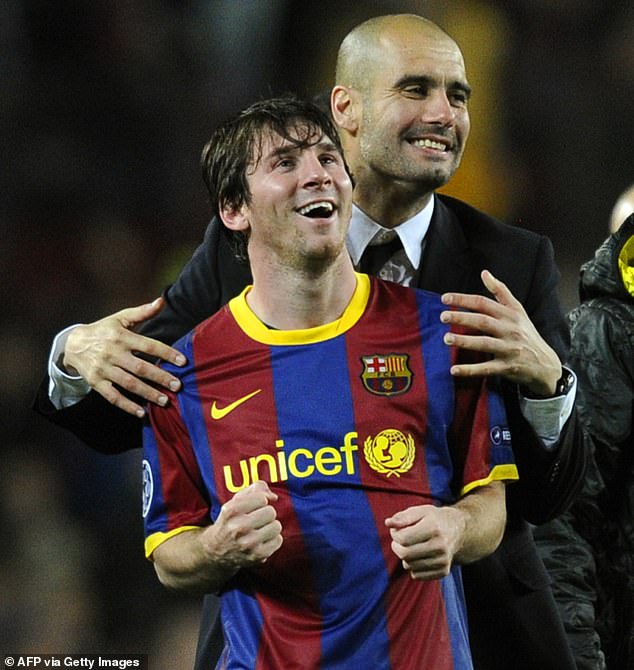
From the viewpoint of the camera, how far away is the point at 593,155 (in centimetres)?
541

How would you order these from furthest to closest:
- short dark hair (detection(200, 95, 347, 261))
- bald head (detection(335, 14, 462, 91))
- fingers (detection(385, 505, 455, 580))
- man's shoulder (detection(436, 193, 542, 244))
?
1. bald head (detection(335, 14, 462, 91))
2. man's shoulder (detection(436, 193, 542, 244))
3. short dark hair (detection(200, 95, 347, 261))
4. fingers (detection(385, 505, 455, 580))

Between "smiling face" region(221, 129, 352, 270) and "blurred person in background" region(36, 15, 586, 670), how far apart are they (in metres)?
0.23

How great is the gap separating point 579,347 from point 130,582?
2.17m

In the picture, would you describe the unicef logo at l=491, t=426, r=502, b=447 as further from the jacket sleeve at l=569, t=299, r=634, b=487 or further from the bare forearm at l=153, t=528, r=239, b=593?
the jacket sleeve at l=569, t=299, r=634, b=487

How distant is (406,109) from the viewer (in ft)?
8.70

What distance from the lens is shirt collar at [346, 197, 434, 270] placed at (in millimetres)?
2576

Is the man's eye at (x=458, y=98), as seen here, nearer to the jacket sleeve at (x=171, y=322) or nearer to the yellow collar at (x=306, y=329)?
the jacket sleeve at (x=171, y=322)

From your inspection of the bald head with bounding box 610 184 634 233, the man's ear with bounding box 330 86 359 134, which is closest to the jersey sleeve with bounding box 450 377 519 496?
the man's ear with bounding box 330 86 359 134

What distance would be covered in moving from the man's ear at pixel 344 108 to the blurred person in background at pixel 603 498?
0.54 meters

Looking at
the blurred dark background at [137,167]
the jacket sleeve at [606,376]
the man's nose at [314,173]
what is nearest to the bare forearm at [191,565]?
the man's nose at [314,173]

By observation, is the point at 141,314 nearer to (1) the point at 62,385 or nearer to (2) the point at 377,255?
(1) the point at 62,385

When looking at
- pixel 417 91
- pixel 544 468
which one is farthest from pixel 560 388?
pixel 417 91

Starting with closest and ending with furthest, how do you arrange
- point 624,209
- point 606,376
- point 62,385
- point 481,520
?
point 481,520 → point 62,385 → point 606,376 → point 624,209

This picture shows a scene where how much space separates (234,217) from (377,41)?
70cm
